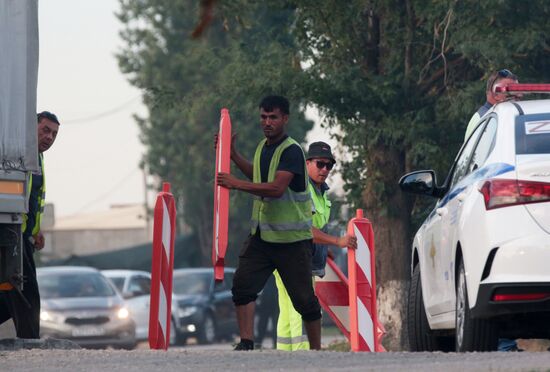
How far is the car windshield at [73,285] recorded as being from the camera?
28516mm

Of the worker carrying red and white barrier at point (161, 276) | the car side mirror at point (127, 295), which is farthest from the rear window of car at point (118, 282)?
the worker carrying red and white barrier at point (161, 276)

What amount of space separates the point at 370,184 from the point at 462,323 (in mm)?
10773

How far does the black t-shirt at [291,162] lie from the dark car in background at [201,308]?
22667mm

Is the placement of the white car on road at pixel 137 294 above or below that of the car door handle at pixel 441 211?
below

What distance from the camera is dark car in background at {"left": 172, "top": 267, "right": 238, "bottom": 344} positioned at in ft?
113

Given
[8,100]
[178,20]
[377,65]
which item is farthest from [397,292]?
[178,20]

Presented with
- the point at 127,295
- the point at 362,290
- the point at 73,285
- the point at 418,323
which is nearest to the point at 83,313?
the point at 73,285

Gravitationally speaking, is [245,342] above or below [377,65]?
below

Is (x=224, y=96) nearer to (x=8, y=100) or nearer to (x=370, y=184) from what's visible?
(x=370, y=184)

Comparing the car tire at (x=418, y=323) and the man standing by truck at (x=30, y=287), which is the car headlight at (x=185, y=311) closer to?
the man standing by truck at (x=30, y=287)

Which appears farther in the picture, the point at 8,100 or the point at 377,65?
the point at 377,65

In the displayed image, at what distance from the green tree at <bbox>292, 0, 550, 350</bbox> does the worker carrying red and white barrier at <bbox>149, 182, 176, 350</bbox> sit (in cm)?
575

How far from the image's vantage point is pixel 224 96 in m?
21.8

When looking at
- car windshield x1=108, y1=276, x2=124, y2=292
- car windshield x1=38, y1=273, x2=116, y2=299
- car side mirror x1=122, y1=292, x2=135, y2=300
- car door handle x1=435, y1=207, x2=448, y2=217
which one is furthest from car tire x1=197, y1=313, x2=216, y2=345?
car door handle x1=435, y1=207, x2=448, y2=217
